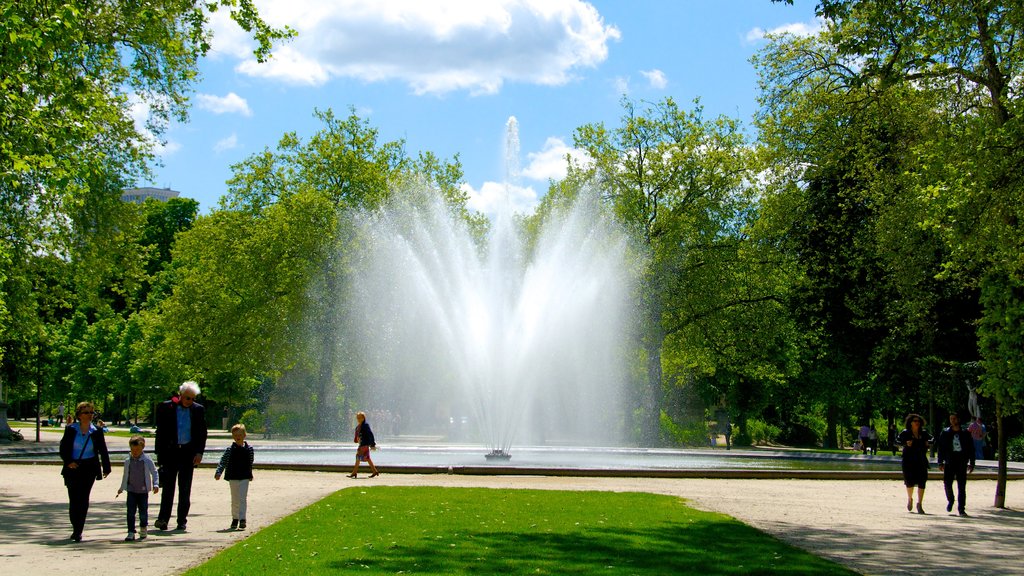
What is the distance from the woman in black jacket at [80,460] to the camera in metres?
12.1

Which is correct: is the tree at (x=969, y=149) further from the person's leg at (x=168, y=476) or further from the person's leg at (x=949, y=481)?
the person's leg at (x=168, y=476)

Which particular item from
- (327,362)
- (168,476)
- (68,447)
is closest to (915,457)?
(168,476)

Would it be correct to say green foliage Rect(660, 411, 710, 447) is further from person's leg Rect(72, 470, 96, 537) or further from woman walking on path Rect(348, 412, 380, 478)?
person's leg Rect(72, 470, 96, 537)

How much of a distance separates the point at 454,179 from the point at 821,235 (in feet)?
66.4

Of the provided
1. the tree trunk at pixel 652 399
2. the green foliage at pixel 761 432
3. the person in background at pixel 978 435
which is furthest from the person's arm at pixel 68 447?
the green foliage at pixel 761 432

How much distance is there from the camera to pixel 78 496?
12109mm

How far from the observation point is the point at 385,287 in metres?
47.5

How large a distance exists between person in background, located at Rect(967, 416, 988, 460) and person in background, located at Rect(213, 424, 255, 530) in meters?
26.7

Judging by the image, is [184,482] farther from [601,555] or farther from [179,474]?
[601,555]

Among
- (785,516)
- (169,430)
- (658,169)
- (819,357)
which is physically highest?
(658,169)

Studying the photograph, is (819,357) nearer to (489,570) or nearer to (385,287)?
(385,287)

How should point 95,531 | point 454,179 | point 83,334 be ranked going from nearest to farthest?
1. point 95,531
2. point 454,179
3. point 83,334

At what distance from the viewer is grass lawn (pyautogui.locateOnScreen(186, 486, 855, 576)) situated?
33.2ft

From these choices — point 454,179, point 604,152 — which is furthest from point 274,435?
point 604,152
